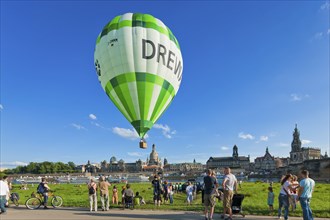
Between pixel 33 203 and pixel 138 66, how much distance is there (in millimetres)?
10186

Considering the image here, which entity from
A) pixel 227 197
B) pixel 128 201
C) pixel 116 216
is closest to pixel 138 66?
pixel 128 201

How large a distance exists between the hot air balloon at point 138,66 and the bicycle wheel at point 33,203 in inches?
271

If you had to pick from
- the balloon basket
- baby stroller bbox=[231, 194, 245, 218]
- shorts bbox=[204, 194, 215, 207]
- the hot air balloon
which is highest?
the hot air balloon

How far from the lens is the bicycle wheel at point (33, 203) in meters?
16.7

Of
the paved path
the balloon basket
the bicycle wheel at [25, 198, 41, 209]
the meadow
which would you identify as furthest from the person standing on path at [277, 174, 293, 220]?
the bicycle wheel at [25, 198, 41, 209]

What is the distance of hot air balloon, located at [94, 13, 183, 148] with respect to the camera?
20.5 metres

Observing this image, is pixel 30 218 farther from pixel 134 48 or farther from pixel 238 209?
pixel 134 48

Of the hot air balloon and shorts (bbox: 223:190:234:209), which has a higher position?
the hot air balloon

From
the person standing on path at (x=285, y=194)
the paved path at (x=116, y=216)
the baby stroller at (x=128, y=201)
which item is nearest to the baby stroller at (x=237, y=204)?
the paved path at (x=116, y=216)

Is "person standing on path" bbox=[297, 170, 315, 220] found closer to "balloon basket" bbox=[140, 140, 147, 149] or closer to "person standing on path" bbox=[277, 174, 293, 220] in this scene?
"person standing on path" bbox=[277, 174, 293, 220]

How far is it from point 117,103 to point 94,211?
8.13m

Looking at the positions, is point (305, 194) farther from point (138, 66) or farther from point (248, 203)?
point (138, 66)

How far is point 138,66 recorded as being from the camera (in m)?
20.4

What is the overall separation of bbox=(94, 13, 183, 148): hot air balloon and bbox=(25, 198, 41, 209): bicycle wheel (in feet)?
22.6
